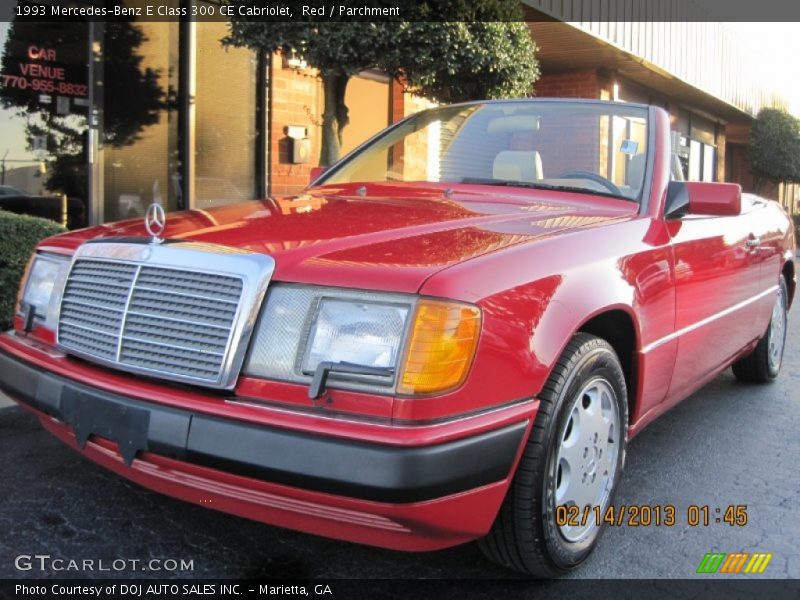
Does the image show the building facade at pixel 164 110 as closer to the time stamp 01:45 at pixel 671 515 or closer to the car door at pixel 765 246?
the car door at pixel 765 246

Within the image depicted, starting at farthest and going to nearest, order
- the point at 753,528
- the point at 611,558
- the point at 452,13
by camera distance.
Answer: the point at 452,13, the point at 753,528, the point at 611,558

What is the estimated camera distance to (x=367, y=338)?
192 centimetres

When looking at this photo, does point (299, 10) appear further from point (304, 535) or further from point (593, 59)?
point (593, 59)

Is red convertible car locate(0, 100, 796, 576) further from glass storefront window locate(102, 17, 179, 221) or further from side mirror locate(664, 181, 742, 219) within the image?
glass storefront window locate(102, 17, 179, 221)

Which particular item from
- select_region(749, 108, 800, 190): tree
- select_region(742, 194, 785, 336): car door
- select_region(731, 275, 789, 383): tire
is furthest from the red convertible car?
select_region(749, 108, 800, 190): tree

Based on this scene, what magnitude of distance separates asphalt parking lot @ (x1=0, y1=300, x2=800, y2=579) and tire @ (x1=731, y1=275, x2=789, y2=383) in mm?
1285

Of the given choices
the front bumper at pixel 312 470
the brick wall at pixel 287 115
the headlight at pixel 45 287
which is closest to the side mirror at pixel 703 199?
the front bumper at pixel 312 470

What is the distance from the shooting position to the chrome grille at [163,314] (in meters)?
2.02

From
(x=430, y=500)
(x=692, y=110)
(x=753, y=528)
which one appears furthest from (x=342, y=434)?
(x=692, y=110)

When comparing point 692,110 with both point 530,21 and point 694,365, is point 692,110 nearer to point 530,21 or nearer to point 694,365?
point 530,21

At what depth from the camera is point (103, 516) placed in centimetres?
273

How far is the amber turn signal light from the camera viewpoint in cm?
187

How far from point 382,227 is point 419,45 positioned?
12.0 feet

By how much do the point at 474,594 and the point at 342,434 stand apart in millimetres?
829
